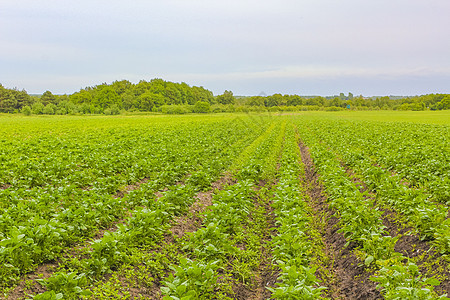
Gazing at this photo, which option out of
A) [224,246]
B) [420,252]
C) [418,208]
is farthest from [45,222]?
[418,208]

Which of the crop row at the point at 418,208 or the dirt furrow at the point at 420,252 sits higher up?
the crop row at the point at 418,208

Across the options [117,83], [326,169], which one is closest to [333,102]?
[117,83]

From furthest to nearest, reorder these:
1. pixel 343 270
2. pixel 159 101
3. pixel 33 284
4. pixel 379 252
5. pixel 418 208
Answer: pixel 159 101 < pixel 418 208 < pixel 343 270 < pixel 379 252 < pixel 33 284

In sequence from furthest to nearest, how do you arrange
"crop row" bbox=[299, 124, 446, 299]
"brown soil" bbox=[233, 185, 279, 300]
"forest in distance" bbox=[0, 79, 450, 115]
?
"forest in distance" bbox=[0, 79, 450, 115] → "brown soil" bbox=[233, 185, 279, 300] → "crop row" bbox=[299, 124, 446, 299]

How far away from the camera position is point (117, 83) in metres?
136

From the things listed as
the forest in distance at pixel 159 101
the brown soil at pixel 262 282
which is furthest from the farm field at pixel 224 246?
the forest in distance at pixel 159 101

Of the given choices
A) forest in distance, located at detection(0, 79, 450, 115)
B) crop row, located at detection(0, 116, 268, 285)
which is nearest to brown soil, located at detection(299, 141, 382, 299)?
crop row, located at detection(0, 116, 268, 285)

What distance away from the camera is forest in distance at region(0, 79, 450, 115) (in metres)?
103

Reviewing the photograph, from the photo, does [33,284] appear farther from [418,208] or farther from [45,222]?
[418,208]

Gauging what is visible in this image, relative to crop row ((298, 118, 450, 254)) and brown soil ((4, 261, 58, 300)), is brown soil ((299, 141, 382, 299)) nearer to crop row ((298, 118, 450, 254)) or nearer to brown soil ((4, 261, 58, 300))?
crop row ((298, 118, 450, 254))

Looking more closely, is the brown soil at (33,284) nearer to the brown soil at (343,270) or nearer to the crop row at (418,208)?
the brown soil at (343,270)

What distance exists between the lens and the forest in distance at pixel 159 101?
4037 inches

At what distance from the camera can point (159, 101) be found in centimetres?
12419

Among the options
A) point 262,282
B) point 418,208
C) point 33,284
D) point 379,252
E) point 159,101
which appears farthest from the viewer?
point 159,101
